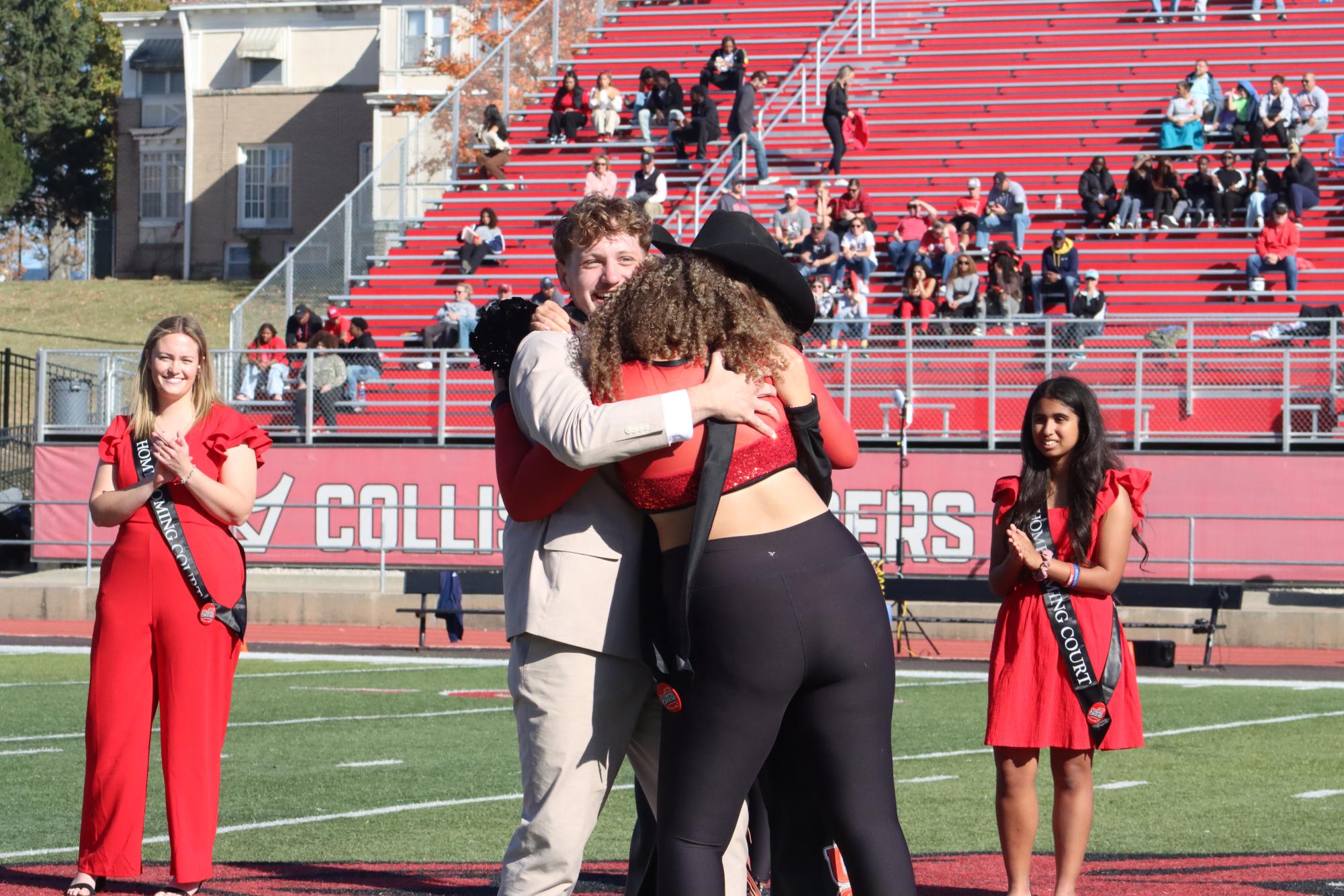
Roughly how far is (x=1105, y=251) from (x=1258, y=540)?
6.33 metres

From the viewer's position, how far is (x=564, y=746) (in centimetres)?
430

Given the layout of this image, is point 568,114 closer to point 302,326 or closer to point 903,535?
point 302,326

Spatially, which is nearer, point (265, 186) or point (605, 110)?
point (605, 110)

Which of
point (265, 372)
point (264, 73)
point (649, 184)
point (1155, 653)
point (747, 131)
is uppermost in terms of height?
point (264, 73)

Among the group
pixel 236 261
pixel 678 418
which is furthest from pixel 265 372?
pixel 236 261

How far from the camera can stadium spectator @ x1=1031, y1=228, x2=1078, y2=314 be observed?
73.7 feet

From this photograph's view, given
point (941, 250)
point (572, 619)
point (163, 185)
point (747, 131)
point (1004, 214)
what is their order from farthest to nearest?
point (163, 185) < point (747, 131) < point (1004, 214) < point (941, 250) < point (572, 619)

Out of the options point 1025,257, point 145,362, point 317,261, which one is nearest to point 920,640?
point 1025,257

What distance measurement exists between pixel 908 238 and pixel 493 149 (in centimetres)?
772

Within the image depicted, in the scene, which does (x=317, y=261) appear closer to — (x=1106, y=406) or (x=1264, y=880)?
(x=1106, y=406)

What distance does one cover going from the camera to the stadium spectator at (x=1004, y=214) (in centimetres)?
2416

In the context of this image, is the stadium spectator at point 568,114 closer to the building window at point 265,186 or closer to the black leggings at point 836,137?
the black leggings at point 836,137

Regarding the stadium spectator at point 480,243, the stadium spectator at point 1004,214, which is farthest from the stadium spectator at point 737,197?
the stadium spectator at point 480,243

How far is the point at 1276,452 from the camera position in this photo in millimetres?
19516
